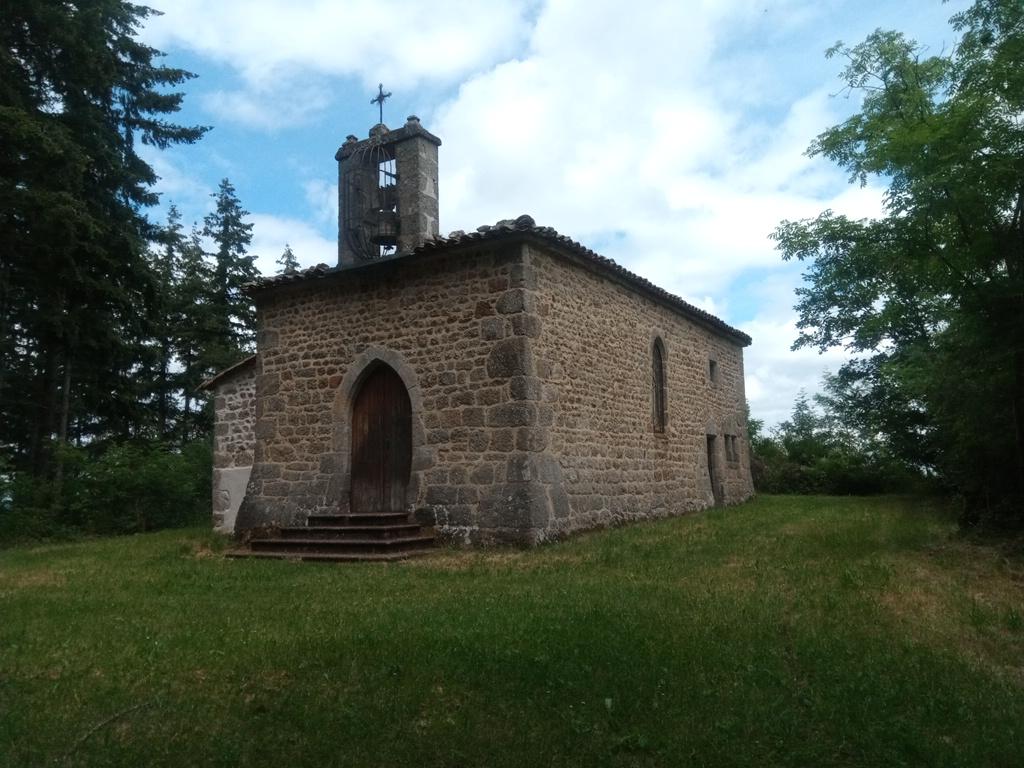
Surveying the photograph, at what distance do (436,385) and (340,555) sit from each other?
2.63 metres

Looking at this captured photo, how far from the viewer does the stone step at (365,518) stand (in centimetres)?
1035

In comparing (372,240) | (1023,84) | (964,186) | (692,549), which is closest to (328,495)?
(372,240)

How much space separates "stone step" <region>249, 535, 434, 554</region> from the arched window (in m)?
5.68

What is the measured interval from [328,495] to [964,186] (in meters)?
8.97

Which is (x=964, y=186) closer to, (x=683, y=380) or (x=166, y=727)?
(x=683, y=380)

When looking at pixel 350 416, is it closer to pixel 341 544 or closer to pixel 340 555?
pixel 341 544

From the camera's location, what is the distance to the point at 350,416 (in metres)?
11.5

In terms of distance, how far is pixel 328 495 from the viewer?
11.3 meters

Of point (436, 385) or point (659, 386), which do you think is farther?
point (659, 386)

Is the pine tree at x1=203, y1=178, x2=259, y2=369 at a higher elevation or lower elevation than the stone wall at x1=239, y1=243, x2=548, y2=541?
higher

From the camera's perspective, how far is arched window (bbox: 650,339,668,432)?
14117 mm

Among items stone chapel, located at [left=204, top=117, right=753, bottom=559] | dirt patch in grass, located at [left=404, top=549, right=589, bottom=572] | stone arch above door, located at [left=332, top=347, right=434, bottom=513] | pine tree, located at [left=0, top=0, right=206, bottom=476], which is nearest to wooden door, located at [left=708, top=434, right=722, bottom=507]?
stone chapel, located at [left=204, top=117, right=753, bottom=559]

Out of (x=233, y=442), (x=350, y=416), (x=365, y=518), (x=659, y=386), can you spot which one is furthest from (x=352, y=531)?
(x=659, y=386)

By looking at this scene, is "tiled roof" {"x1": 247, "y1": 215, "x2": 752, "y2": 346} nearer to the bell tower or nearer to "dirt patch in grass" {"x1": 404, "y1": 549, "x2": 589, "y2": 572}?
the bell tower
